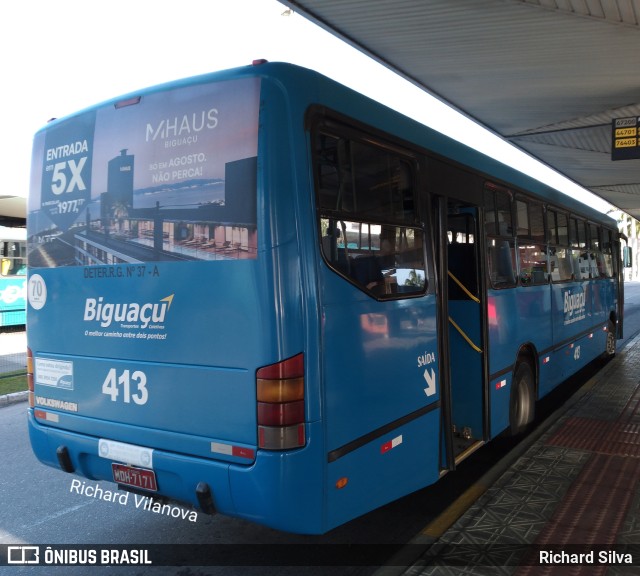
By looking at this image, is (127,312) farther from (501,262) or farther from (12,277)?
(12,277)

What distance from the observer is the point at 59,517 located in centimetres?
448

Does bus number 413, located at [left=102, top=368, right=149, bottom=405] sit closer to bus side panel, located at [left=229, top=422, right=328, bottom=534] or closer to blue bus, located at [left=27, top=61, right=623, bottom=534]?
blue bus, located at [left=27, top=61, right=623, bottom=534]

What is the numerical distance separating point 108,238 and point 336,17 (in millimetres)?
6519

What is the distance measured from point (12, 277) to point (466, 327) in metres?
17.9

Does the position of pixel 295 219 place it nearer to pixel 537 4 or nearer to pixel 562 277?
pixel 562 277

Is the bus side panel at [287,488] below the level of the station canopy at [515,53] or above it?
below

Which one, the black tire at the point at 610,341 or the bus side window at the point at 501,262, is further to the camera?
the black tire at the point at 610,341

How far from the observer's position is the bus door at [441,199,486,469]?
497cm

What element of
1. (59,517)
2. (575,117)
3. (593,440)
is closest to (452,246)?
(593,440)

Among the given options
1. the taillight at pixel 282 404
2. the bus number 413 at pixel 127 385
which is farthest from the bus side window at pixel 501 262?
the bus number 413 at pixel 127 385

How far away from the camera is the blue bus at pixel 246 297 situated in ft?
9.68

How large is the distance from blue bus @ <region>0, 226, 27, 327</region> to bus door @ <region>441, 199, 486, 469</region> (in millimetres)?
16972

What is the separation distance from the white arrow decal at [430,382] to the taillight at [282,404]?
4.44ft

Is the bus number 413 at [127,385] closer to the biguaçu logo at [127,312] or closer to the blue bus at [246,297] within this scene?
the blue bus at [246,297]
